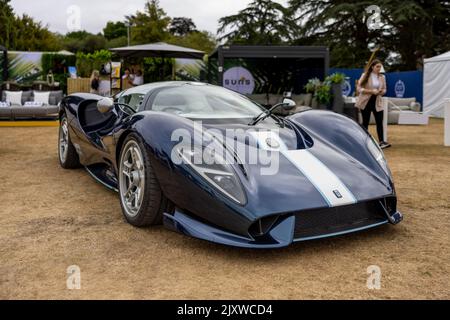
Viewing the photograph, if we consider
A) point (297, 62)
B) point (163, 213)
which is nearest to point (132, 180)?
point (163, 213)

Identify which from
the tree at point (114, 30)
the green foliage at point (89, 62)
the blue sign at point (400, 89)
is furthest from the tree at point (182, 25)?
the blue sign at point (400, 89)

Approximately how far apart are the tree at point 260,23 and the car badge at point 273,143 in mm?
26805

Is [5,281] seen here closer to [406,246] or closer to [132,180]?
[132,180]

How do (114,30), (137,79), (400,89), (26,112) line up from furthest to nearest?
(114,30)
(400,89)
(137,79)
(26,112)

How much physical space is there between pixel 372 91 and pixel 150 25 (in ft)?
101

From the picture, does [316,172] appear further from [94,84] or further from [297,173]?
[94,84]

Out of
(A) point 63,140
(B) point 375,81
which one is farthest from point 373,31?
(A) point 63,140

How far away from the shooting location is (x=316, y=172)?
9.92ft

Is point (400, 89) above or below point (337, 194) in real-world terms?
above

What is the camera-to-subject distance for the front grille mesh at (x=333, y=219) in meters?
2.70

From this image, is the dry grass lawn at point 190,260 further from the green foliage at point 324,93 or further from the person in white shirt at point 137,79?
the person in white shirt at point 137,79

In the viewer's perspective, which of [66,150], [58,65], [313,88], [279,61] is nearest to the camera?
[66,150]

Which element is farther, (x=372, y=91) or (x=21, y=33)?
(x=21, y=33)

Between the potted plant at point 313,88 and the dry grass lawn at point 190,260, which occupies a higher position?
the potted plant at point 313,88
